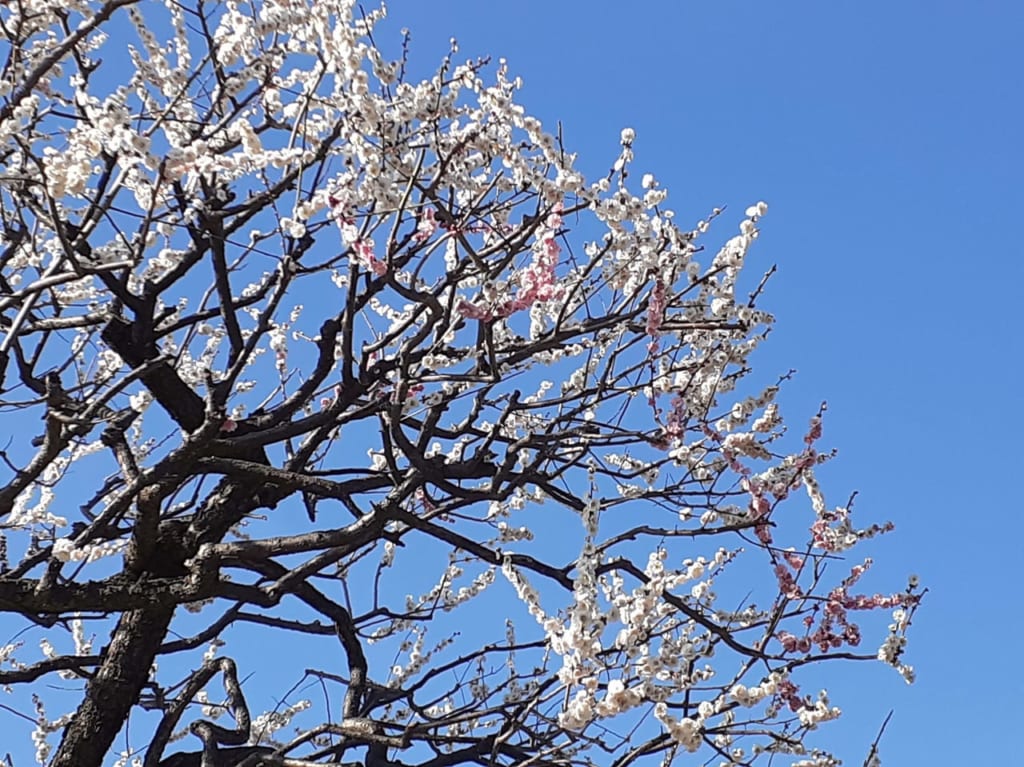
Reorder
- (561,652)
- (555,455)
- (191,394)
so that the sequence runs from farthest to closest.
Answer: (191,394) < (555,455) < (561,652)

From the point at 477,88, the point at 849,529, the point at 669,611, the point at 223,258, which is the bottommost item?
the point at 669,611

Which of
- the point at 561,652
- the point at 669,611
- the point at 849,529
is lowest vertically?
the point at 561,652

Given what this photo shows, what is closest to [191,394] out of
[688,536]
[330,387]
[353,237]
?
[330,387]

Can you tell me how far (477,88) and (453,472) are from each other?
55.6 inches

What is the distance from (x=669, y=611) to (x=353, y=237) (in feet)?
6.21

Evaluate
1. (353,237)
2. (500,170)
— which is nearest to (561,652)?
(353,237)

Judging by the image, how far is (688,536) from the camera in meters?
3.82

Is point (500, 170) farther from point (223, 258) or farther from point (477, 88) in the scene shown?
point (223, 258)

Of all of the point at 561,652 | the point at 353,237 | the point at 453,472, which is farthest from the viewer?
the point at 453,472

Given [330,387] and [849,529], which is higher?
[330,387]

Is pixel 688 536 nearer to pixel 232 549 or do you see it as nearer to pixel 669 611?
pixel 669 611

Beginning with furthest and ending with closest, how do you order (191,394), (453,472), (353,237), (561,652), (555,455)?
(191,394) → (555,455) → (453,472) → (353,237) → (561,652)

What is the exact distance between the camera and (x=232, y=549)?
3689 mm

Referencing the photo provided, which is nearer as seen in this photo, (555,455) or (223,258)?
(223,258)
